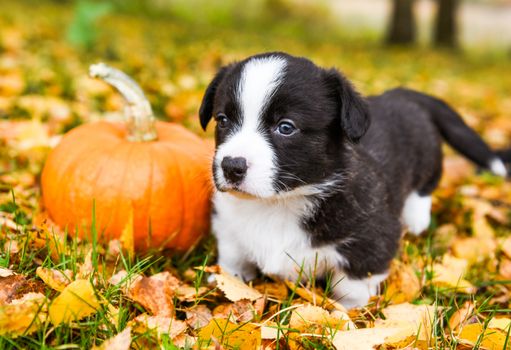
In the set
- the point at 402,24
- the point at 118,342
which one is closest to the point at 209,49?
the point at 118,342

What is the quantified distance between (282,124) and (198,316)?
0.86 metres

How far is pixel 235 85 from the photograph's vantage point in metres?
2.46

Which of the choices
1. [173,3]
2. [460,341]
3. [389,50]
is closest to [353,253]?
[460,341]

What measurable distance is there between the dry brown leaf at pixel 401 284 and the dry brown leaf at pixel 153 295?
3.31ft

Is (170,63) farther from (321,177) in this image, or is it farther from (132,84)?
(321,177)

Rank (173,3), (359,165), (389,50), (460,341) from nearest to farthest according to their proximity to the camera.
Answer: (460,341) < (359,165) < (389,50) < (173,3)

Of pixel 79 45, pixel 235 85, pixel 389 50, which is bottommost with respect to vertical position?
pixel 389 50

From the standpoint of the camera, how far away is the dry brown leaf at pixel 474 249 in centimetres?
316

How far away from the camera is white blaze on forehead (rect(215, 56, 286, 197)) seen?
2.27m

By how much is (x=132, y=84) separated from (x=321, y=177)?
127 cm

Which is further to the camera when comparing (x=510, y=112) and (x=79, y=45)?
(x=510, y=112)

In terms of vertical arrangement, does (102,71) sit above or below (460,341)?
above

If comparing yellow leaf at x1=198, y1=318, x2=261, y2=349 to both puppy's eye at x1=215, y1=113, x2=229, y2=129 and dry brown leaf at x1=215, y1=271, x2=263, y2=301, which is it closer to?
dry brown leaf at x1=215, y1=271, x2=263, y2=301

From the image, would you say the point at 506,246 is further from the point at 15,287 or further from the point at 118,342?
the point at 15,287
